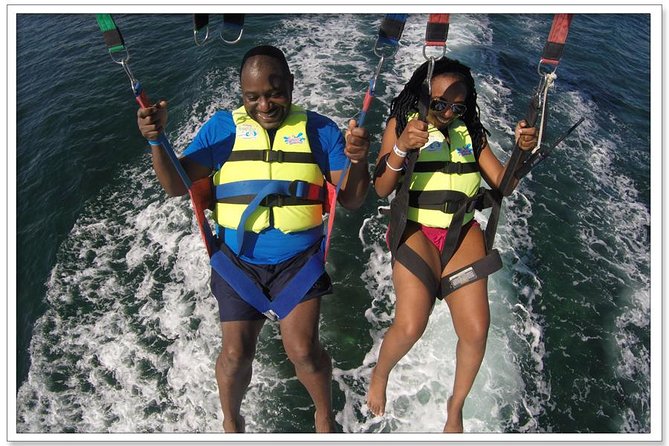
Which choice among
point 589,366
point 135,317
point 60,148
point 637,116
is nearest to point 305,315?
point 135,317

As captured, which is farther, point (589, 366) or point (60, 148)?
point (60, 148)

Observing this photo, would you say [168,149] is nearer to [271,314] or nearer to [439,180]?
[271,314]

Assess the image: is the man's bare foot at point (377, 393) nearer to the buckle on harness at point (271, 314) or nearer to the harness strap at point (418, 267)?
the harness strap at point (418, 267)

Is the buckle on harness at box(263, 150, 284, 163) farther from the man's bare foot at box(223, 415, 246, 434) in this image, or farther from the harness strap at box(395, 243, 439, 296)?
the man's bare foot at box(223, 415, 246, 434)

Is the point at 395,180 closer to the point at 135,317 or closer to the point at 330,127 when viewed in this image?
the point at 330,127

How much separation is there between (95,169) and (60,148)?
0.94 metres

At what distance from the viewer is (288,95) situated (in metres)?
2.66

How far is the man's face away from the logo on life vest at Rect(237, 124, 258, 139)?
70mm

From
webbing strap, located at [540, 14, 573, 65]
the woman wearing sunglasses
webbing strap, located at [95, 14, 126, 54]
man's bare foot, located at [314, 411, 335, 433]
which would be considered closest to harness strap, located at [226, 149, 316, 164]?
the woman wearing sunglasses

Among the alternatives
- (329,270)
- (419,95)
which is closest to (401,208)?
(419,95)

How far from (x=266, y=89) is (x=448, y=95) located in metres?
1.03

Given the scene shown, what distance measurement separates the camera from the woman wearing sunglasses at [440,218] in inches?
112

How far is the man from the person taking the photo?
2.81 metres

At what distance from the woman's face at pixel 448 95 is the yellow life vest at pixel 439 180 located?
0.22 metres
